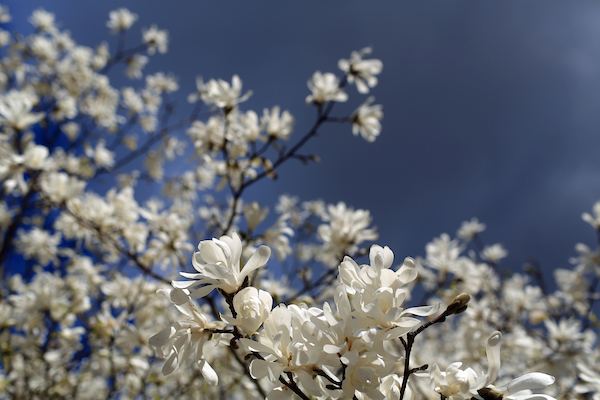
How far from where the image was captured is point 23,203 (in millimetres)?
2723

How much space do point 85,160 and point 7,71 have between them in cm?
124

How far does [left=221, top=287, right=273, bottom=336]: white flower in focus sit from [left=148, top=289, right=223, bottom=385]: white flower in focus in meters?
0.07

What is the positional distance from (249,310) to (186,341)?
145 millimetres

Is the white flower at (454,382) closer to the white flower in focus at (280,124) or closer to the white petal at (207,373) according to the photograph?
the white petal at (207,373)

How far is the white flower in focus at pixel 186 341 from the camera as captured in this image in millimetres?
539

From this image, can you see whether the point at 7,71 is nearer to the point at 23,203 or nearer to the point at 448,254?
the point at 23,203

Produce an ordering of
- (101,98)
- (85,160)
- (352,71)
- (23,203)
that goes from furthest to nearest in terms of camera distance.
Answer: (101,98) → (85,160) → (23,203) → (352,71)

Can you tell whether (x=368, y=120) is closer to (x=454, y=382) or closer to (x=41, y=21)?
(x=454, y=382)

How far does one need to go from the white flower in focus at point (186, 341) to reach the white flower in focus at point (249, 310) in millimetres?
72

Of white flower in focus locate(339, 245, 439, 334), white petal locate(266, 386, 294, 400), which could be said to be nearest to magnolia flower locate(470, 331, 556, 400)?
white flower in focus locate(339, 245, 439, 334)

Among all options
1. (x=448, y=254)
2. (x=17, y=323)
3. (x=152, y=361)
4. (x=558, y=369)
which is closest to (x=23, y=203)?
(x=17, y=323)

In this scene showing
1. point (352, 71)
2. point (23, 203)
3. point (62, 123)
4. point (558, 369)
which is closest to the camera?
point (352, 71)

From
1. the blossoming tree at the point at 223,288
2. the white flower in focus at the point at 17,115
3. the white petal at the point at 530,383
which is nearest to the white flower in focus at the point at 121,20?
the blossoming tree at the point at 223,288

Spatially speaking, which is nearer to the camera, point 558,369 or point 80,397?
point 558,369
